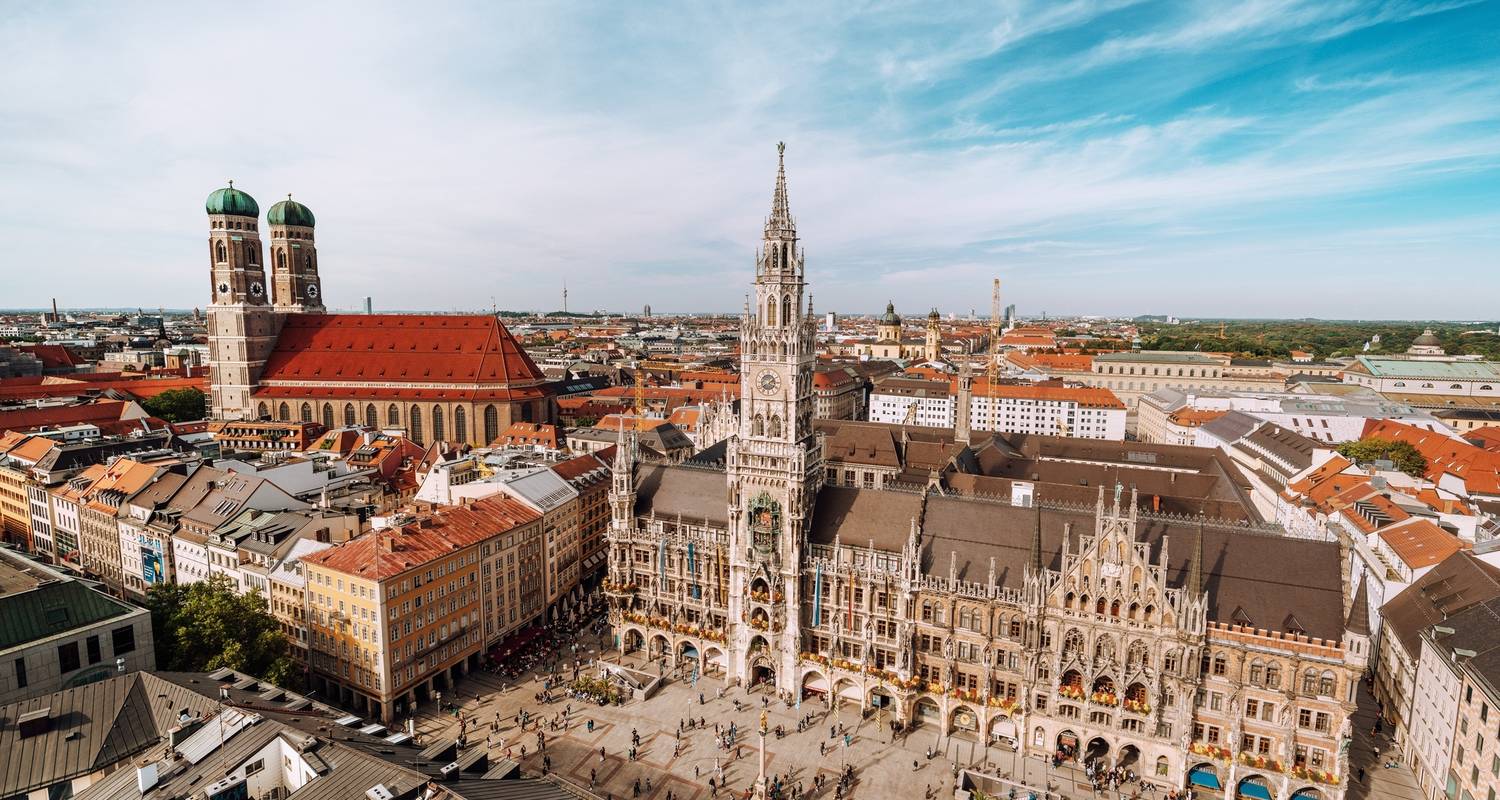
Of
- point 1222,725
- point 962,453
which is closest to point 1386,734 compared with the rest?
point 1222,725

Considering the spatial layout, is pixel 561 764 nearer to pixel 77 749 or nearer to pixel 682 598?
pixel 682 598

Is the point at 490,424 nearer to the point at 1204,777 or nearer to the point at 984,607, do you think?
the point at 984,607

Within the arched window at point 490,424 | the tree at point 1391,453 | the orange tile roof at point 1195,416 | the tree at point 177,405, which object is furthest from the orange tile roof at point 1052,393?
the tree at point 177,405

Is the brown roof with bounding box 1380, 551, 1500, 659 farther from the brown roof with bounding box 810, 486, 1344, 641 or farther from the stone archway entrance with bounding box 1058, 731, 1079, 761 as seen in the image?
the stone archway entrance with bounding box 1058, 731, 1079, 761

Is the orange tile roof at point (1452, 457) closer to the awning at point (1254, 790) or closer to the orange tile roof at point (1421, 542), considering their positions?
the orange tile roof at point (1421, 542)

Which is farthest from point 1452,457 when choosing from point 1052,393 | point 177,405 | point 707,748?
point 177,405

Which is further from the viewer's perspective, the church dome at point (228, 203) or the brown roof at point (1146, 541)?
the church dome at point (228, 203)

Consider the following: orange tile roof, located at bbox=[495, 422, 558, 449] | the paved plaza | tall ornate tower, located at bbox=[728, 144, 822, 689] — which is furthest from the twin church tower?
tall ornate tower, located at bbox=[728, 144, 822, 689]
